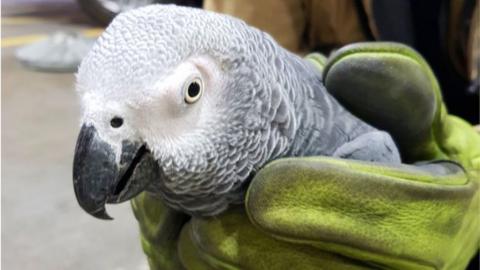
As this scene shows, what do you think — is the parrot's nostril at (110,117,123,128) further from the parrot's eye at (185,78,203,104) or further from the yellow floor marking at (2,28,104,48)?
the yellow floor marking at (2,28,104,48)

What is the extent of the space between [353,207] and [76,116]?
119cm

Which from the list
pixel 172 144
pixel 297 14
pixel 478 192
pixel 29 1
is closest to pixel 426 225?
pixel 478 192

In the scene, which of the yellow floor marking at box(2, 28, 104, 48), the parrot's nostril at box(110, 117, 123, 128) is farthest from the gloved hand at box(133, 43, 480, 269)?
the yellow floor marking at box(2, 28, 104, 48)

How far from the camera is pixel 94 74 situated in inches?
15.2

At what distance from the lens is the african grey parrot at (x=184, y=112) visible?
1.24 feet

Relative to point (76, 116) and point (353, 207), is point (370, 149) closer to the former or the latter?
point (353, 207)

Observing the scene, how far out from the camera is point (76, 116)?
4.95ft

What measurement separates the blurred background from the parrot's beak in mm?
553

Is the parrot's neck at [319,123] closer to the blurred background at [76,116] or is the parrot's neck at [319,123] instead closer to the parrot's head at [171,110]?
the parrot's head at [171,110]

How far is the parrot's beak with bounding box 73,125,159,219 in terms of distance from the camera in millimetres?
378

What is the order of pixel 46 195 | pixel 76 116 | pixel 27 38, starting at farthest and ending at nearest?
pixel 27 38 → pixel 76 116 → pixel 46 195

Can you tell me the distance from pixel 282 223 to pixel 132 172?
0.11m

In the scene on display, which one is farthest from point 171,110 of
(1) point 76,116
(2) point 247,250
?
(1) point 76,116

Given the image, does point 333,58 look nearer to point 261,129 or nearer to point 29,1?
point 261,129
